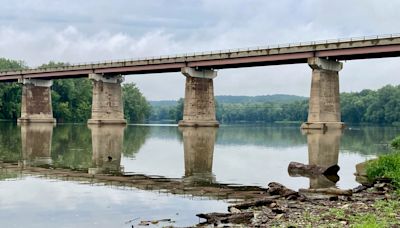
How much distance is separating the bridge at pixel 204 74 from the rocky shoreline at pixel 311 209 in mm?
50579

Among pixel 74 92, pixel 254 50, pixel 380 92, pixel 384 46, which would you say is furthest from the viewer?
pixel 380 92

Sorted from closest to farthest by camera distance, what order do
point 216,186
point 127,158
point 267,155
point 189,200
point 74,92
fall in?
1. point 189,200
2. point 216,186
3. point 127,158
4. point 267,155
5. point 74,92

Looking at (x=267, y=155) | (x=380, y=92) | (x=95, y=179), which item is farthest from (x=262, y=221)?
(x=380, y=92)

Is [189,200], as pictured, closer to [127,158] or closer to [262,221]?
[262,221]

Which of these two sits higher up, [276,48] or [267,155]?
[276,48]

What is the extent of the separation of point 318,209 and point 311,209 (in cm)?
19

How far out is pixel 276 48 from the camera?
74.1 metres

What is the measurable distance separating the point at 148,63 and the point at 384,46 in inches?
1679

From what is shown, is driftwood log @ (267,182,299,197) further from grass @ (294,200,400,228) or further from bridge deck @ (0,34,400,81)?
bridge deck @ (0,34,400,81)

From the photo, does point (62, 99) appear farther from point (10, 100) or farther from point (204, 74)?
point (204, 74)

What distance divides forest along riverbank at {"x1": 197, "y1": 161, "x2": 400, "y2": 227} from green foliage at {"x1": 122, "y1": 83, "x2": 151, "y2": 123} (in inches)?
5881

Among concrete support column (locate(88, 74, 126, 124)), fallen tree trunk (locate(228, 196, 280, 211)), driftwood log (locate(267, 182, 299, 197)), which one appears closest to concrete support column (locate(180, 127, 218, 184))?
driftwood log (locate(267, 182, 299, 197))

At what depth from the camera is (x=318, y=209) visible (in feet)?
47.3

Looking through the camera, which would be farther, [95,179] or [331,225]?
[95,179]
